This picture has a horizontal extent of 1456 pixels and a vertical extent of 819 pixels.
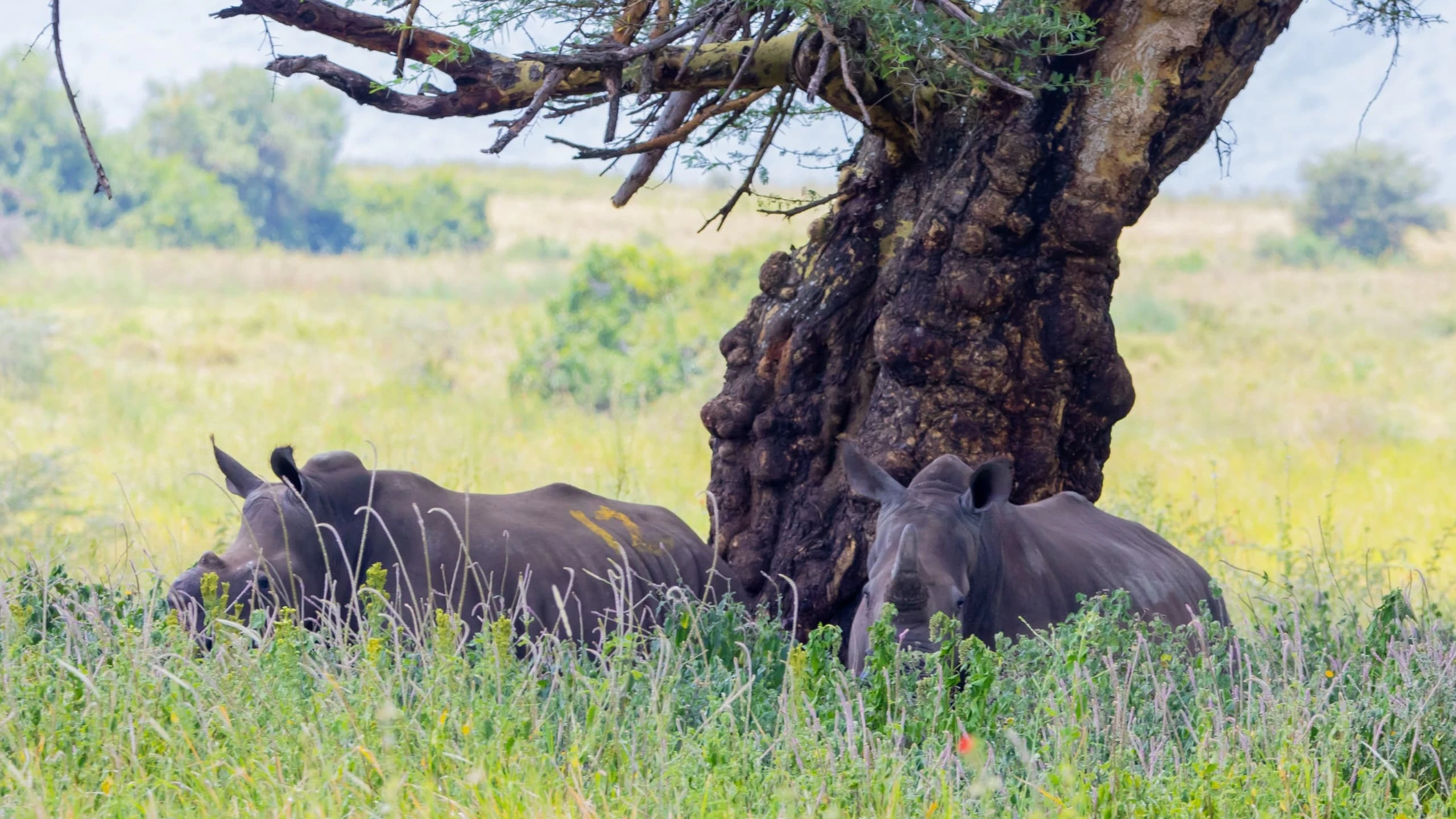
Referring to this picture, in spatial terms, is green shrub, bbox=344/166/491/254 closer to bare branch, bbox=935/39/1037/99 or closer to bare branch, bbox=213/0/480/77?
bare branch, bbox=213/0/480/77

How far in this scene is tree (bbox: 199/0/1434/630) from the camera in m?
5.63

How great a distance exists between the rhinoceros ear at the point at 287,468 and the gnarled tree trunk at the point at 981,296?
1.94 metres

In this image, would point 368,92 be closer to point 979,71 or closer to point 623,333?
point 979,71

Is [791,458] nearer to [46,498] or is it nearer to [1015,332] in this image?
[1015,332]

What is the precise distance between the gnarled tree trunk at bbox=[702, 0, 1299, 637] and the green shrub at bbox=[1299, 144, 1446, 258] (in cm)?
4897

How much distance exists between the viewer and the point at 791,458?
656cm

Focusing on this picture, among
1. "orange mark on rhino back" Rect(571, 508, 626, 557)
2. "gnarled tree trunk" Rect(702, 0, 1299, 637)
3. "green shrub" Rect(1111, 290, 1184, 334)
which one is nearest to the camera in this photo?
"gnarled tree trunk" Rect(702, 0, 1299, 637)

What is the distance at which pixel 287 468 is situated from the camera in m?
5.47

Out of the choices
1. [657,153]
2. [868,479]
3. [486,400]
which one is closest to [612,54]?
[657,153]

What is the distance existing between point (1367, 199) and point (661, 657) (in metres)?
53.8

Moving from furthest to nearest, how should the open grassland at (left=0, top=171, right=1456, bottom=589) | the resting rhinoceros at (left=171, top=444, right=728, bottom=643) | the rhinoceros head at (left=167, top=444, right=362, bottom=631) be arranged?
1. the open grassland at (left=0, top=171, right=1456, bottom=589)
2. the resting rhinoceros at (left=171, top=444, right=728, bottom=643)
3. the rhinoceros head at (left=167, top=444, right=362, bottom=631)

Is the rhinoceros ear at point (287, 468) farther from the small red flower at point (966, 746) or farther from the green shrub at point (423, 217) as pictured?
the green shrub at point (423, 217)

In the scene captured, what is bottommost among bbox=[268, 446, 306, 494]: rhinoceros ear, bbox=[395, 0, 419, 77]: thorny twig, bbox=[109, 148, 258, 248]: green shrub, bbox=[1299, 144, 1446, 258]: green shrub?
bbox=[109, 148, 258, 248]: green shrub

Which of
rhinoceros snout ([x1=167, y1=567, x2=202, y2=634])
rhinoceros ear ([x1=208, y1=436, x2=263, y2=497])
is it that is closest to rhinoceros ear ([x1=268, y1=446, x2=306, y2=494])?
rhinoceros ear ([x1=208, y1=436, x2=263, y2=497])
